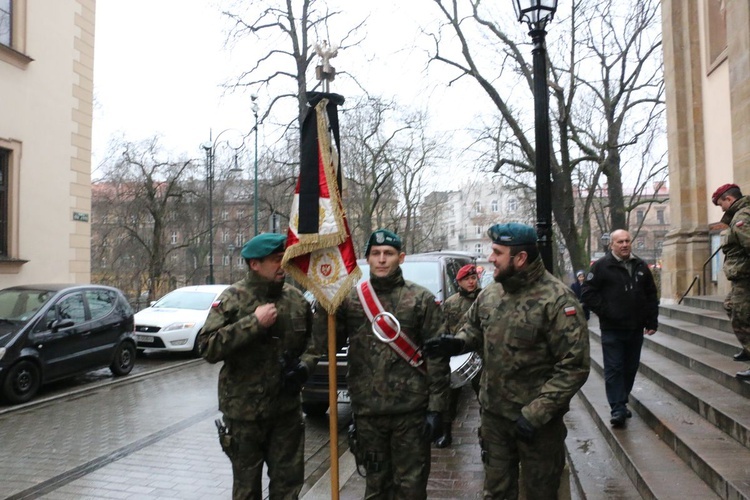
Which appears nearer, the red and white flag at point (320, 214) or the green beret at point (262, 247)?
the green beret at point (262, 247)

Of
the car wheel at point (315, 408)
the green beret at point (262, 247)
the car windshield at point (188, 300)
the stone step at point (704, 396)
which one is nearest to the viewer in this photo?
the green beret at point (262, 247)

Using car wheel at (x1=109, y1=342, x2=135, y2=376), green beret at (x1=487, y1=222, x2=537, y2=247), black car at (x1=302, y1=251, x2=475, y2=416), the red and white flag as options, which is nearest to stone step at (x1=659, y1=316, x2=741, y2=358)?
black car at (x1=302, y1=251, x2=475, y2=416)

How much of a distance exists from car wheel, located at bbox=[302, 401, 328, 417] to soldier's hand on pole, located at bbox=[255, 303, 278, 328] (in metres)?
4.33

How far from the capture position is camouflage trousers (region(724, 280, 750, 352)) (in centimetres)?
523

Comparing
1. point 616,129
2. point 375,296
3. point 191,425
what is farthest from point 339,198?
point 616,129

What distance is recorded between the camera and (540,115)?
5.59 m

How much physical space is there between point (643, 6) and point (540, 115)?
19163mm

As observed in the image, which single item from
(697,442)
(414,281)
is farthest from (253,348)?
(414,281)

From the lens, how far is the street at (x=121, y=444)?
5277 millimetres

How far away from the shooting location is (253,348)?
367cm

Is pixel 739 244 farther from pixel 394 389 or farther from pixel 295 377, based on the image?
pixel 295 377

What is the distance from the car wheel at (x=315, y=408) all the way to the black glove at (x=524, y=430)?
468 centimetres

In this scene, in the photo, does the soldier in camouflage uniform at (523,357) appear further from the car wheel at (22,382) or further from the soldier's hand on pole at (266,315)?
the car wheel at (22,382)

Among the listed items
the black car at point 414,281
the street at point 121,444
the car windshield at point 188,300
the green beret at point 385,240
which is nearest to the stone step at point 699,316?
the black car at point 414,281
